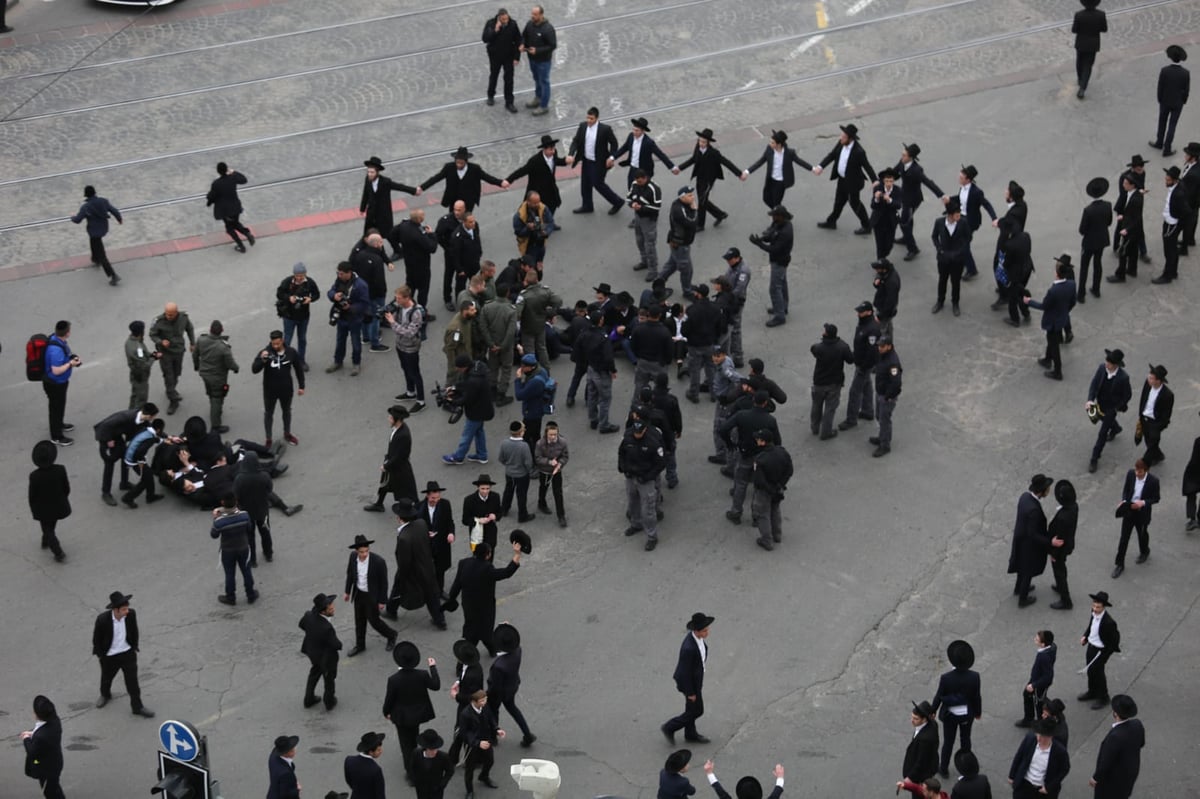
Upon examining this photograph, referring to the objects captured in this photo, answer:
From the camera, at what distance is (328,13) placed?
102 ft

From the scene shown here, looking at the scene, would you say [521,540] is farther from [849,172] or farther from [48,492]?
[849,172]

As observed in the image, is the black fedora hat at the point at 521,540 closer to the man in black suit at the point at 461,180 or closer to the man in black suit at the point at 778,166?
the man in black suit at the point at 461,180

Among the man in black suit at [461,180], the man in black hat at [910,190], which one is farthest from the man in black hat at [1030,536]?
the man in black suit at [461,180]

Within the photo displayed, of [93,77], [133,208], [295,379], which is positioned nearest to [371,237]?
[295,379]

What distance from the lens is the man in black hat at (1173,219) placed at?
77.6 feet

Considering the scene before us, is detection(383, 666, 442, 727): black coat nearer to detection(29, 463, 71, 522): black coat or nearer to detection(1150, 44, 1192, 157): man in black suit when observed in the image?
detection(29, 463, 71, 522): black coat

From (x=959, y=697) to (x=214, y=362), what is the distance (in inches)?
379

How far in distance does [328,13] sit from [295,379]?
1054 cm

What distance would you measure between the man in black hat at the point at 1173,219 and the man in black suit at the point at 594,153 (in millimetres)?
7454

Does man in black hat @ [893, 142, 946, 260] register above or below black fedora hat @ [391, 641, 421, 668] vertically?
above

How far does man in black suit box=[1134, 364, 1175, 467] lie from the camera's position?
19766 mm

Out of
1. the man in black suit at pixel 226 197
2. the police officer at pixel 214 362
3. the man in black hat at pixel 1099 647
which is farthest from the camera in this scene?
the man in black suit at pixel 226 197

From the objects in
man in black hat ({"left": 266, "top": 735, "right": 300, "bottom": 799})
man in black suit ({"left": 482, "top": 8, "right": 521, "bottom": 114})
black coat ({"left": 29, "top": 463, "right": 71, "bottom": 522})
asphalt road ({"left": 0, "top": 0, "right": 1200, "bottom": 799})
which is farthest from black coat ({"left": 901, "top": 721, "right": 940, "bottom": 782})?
man in black suit ({"left": 482, "top": 8, "right": 521, "bottom": 114})

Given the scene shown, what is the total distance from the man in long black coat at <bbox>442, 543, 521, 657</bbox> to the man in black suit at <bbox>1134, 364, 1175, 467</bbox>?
7.39 meters
